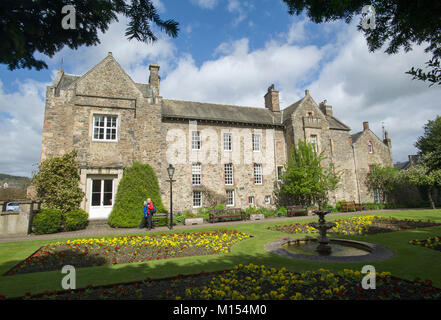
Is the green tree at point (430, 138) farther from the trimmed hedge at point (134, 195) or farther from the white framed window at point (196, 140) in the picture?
the trimmed hedge at point (134, 195)

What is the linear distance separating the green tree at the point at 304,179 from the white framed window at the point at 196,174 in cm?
804

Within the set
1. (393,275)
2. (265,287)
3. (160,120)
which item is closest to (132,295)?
(265,287)

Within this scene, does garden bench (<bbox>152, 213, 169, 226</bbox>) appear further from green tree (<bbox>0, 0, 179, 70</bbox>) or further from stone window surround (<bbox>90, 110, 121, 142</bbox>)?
green tree (<bbox>0, 0, 179, 70</bbox>)

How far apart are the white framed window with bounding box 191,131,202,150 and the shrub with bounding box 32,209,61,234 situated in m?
11.7

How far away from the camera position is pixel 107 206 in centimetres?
1744

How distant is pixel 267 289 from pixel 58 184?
15934 mm

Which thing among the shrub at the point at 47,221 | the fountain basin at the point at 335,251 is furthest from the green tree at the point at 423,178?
the shrub at the point at 47,221

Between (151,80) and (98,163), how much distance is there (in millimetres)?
9287

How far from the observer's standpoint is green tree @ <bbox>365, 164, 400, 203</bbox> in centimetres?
2806

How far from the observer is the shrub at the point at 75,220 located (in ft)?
48.9

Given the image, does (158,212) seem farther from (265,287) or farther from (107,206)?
(265,287)

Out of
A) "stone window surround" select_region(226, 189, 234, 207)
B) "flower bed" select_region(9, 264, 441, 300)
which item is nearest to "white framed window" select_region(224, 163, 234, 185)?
"stone window surround" select_region(226, 189, 234, 207)

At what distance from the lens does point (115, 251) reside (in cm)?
902
